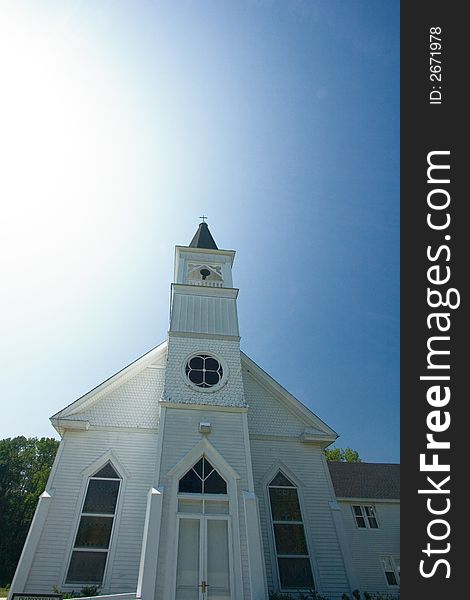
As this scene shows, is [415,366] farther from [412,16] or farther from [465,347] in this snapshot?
[412,16]

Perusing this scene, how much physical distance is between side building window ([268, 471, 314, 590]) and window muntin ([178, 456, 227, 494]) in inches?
106

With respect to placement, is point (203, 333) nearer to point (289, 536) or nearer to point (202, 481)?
point (202, 481)

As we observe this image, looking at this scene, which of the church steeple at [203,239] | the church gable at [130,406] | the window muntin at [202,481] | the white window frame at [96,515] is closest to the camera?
the white window frame at [96,515]

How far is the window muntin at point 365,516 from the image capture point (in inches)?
706

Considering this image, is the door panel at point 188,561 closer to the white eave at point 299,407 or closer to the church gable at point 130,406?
the church gable at point 130,406

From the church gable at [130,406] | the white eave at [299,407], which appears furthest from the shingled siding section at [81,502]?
the white eave at [299,407]

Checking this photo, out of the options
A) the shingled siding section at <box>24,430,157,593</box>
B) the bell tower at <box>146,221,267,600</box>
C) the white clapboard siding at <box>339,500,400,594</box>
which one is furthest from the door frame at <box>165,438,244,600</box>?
the white clapboard siding at <box>339,500,400,594</box>

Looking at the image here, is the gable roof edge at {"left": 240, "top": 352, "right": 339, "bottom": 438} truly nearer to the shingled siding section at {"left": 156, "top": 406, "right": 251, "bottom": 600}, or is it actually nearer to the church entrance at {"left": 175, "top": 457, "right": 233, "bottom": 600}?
the shingled siding section at {"left": 156, "top": 406, "right": 251, "bottom": 600}

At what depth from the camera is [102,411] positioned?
46.7ft

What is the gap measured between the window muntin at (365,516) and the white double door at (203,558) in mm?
9884

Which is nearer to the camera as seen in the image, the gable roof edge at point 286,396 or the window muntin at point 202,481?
the window muntin at point 202,481

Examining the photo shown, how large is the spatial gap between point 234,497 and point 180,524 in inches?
62.7

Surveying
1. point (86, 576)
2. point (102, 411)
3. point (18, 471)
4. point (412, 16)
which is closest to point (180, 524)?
point (86, 576)

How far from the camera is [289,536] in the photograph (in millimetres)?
12656
